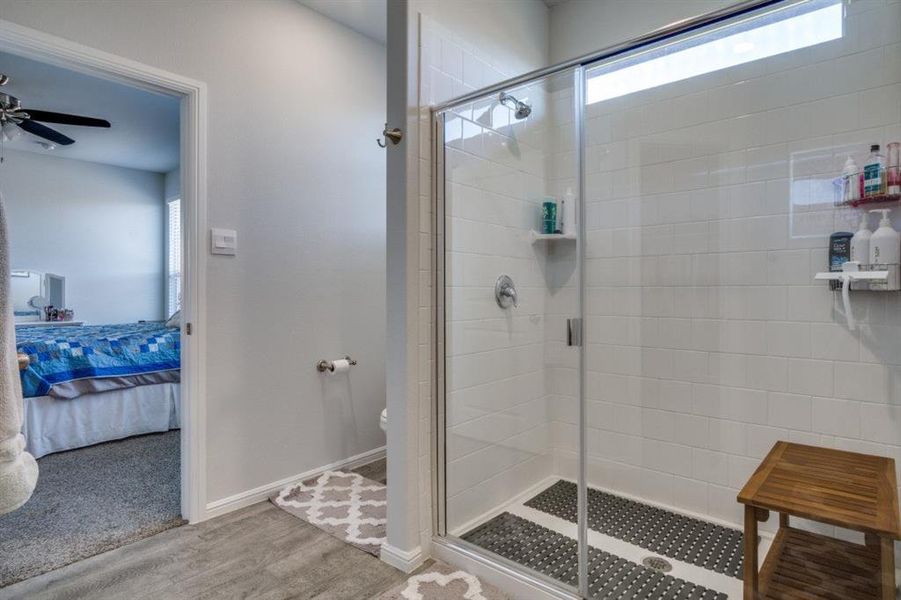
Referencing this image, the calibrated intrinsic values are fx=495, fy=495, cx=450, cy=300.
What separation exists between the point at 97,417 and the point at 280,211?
2.31 m

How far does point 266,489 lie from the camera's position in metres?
2.54

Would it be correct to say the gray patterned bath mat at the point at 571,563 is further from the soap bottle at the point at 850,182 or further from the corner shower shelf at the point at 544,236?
the soap bottle at the point at 850,182

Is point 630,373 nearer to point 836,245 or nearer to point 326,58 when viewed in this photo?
point 836,245

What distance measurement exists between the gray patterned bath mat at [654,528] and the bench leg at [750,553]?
56 cm

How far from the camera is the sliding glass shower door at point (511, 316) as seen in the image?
202cm

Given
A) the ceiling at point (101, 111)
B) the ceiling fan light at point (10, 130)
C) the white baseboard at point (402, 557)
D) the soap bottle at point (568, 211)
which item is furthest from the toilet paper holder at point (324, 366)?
the ceiling fan light at point (10, 130)

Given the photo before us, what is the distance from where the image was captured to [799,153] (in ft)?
6.67

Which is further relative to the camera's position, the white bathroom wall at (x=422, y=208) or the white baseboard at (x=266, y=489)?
the white baseboard at (x=266, y=489)

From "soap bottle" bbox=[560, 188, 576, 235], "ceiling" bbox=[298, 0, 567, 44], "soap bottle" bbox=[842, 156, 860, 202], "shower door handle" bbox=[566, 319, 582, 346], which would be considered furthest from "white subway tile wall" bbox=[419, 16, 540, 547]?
"soap bottle" bbox=[842, 156, 860, 202]

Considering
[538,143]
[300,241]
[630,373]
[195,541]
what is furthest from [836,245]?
[195,541]

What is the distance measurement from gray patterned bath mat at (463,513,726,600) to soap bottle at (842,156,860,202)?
1524 millimetres

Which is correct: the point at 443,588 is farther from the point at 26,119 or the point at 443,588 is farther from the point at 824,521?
the point at 26,119

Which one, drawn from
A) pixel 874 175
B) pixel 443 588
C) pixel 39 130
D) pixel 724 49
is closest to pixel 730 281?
pixel 874 175

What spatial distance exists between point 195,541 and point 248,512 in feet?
0.99
